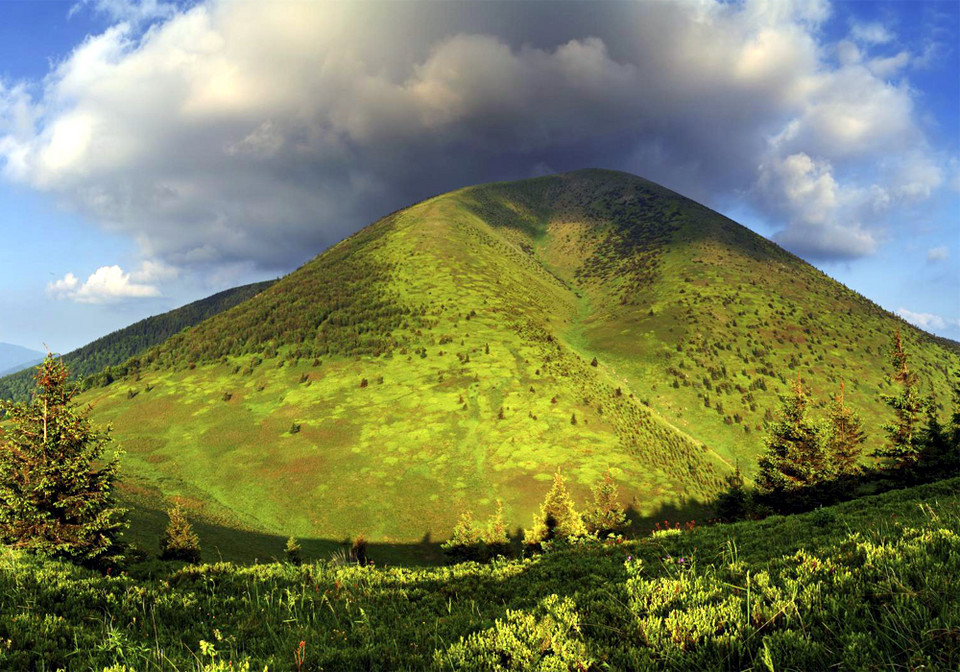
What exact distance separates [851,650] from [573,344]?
431 ft

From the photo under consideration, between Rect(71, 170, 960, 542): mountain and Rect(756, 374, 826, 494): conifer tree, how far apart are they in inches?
1002

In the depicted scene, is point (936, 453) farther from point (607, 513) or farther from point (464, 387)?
point (464, 387)

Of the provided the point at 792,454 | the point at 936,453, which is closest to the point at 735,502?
the point at 792,454

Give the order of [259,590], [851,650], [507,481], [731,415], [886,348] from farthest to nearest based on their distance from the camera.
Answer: [886,348] < [731,415] < [507,481] < [259,590] < [851,650]

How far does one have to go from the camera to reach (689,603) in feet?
19.0

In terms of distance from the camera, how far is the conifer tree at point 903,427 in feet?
105

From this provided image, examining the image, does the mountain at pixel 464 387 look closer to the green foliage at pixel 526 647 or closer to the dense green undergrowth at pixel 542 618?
the dense green undergrowth at pixel 542 618

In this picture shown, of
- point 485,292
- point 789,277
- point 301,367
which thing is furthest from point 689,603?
point 789,277

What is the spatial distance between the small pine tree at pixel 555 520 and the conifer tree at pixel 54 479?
2599 centimetres

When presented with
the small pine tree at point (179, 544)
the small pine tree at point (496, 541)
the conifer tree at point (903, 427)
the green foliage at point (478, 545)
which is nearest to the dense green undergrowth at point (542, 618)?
the small pine tree at point (179, 544)

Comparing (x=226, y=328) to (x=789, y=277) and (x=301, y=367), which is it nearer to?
(x=301, y=367)

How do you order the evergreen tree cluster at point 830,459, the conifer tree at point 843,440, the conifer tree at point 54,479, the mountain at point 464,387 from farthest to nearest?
the mountain at point 464,387 < the conifer tree at point 843,440 < the evergreen tree cluster at point 830,459 < the conifer tree at point 54,479

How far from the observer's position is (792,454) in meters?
30.7

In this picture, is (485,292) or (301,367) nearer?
(301,367)
